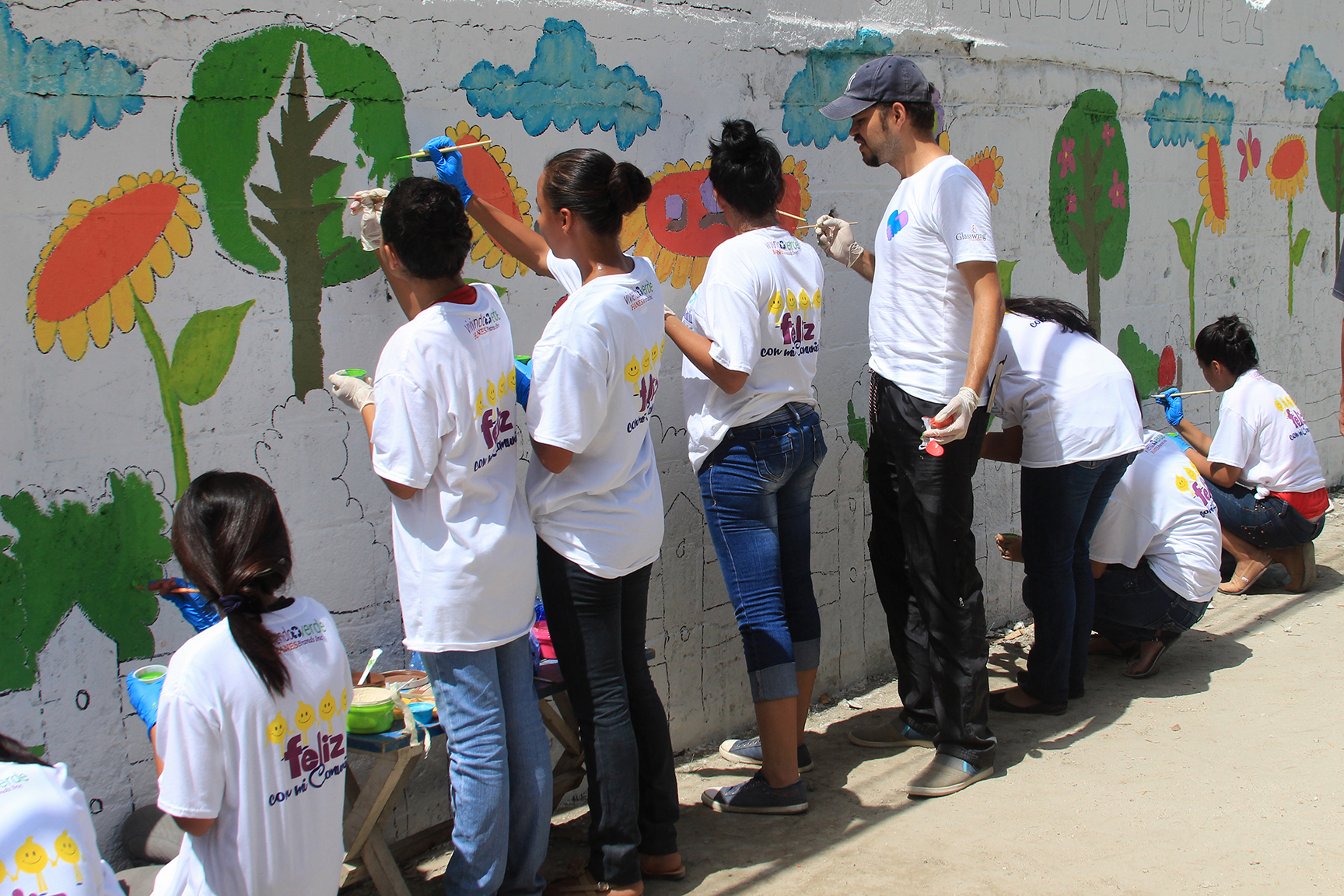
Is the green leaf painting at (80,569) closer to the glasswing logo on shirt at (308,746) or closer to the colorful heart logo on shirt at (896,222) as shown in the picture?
the glasswing logo on shirt at (308,746)

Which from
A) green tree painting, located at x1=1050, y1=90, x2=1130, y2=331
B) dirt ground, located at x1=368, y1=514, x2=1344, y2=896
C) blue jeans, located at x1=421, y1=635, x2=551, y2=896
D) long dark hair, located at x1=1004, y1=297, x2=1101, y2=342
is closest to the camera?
blue jeans, located at x1=421, y1=635, x2=551, y2=896

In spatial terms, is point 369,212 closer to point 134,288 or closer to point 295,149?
point 295,149

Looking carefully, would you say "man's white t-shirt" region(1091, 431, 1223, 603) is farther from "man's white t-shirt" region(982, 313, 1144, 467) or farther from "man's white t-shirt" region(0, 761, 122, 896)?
"man's white t-shirt" region(0, 761, 122, 896)

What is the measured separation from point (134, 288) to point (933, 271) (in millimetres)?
2124

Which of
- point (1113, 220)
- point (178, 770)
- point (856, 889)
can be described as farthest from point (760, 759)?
point (1113, 220)

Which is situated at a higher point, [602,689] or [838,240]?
[838,240]

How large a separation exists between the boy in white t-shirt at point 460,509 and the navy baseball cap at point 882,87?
1413mm

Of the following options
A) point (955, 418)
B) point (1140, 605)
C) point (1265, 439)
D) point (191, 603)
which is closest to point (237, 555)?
point (191, 603)

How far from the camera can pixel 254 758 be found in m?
1.97

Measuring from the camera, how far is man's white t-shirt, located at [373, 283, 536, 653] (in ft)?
7.75

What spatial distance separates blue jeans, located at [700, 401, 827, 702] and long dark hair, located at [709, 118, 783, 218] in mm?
603

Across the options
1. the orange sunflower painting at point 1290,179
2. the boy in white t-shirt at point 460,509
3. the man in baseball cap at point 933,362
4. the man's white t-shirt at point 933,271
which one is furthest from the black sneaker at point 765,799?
the orange sunflower painting at point 1290,179

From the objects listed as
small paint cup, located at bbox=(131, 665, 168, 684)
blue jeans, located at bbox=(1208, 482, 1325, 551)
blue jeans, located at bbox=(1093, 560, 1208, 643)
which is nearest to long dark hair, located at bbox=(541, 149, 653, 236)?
small paint cup, located at bbox=(131, 665, 168, 684)

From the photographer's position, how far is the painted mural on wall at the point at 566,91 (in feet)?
10.2
